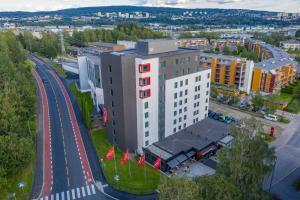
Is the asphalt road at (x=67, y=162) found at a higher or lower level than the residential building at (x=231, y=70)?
lower

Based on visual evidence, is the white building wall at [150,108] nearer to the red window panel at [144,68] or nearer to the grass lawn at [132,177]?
the red window panel at [144,68]

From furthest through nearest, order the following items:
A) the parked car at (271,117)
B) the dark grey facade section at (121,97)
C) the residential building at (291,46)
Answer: the residential building at (291,46)
the parked car at (271,117)
the dark grey facade section at (121,97)

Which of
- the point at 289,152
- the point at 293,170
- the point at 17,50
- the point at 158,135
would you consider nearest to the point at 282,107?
the point at 289,152

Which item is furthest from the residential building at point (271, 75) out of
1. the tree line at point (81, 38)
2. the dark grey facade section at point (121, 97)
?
the tree line at point (81, 38)

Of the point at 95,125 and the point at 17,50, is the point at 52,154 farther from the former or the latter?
the point at 17,50

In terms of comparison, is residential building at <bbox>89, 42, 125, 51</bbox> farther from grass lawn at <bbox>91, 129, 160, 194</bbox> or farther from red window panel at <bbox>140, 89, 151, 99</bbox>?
Result: grass lawn at <bbox>91, 129, 160, 194</bbox>

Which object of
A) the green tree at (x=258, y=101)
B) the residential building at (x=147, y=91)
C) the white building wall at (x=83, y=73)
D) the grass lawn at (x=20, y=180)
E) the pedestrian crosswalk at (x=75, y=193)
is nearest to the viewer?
the grass lawn at (x=20, y=180)

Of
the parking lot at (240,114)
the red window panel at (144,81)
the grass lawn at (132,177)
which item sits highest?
the red window panel at (144,81)
